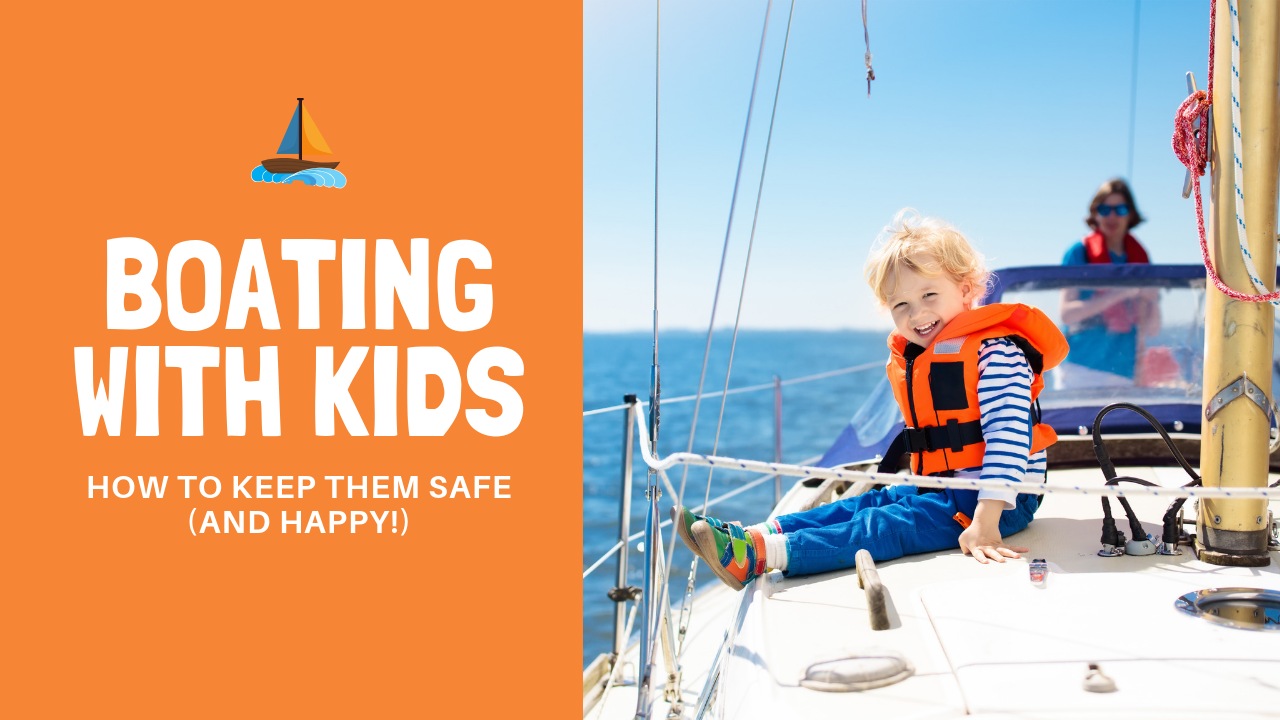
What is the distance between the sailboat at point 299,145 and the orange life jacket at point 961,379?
3.57 meters

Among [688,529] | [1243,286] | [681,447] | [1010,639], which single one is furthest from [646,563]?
[681,447]

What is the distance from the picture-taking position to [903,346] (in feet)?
7.36

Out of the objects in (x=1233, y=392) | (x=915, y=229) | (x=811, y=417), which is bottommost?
(x=811, y=417)

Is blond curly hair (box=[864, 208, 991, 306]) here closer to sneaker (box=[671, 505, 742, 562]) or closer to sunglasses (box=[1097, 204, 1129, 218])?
sneaker (box=[671, 505, 742, 562])

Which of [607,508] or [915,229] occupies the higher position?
[915,229]

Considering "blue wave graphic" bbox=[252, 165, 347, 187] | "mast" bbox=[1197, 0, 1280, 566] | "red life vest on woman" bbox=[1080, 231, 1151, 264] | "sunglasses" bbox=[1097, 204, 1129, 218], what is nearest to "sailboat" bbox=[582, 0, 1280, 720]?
"mast" bbox=[1197, 0, 1280, 566]

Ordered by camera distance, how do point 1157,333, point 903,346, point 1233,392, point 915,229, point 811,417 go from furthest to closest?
point 811,417
point 1157,333
point 903,346
point 915,229
point 1233,392

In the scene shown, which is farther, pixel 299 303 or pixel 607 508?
pixel 607 508

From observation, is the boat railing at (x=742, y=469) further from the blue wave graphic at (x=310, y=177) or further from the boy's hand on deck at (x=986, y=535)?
the blue wave graphic at (x=310, y=177)

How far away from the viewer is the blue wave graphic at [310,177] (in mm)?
4512

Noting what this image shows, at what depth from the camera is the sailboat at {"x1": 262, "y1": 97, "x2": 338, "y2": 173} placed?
454 centimetres

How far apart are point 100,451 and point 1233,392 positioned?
4278 millimetres

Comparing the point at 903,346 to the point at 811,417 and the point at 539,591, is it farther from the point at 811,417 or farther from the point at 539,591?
the point at 811,417

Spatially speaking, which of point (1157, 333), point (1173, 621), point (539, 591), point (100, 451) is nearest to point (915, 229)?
point (1173, 621)
